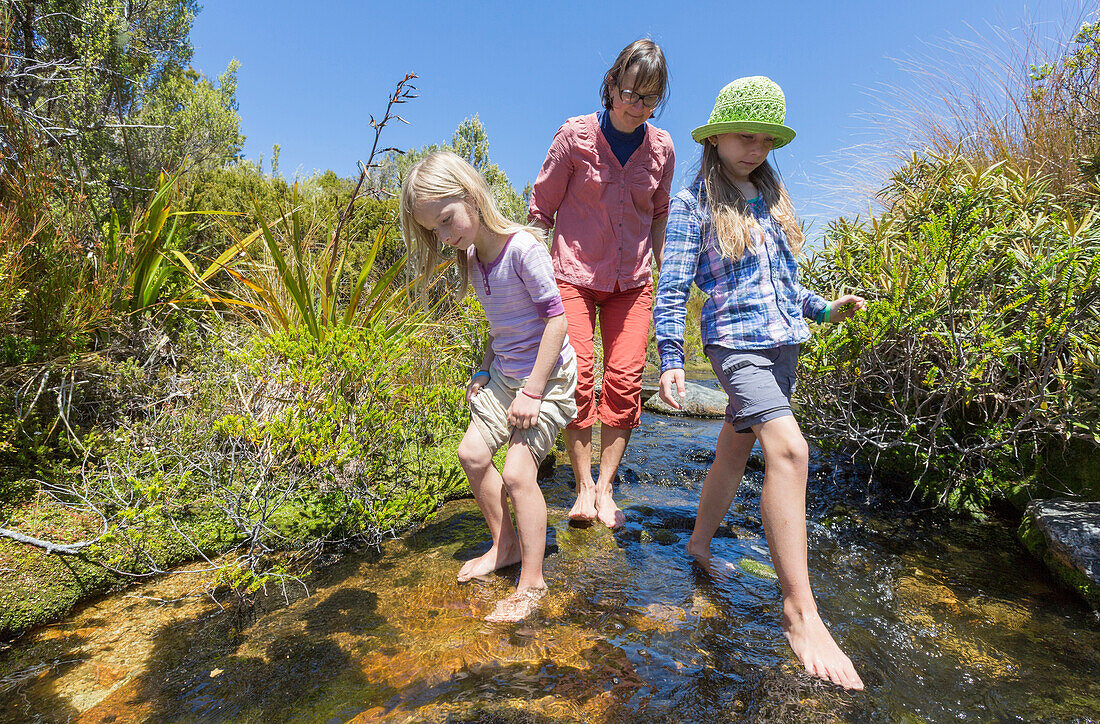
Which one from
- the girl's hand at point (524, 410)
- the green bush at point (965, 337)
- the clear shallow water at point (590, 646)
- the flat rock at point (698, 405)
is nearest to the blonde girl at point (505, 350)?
the girl's hand at point (524, 410)

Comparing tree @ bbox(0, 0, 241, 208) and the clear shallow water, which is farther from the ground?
tree @ bbox(0, 0, 241, 208)

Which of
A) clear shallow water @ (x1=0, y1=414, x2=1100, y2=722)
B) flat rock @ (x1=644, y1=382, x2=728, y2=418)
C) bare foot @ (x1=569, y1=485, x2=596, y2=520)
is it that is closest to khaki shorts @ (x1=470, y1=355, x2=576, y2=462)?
clear shallow water @ (x1=0, y1=414, x2=1100, y2=722)

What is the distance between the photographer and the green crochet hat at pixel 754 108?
2.29 meters

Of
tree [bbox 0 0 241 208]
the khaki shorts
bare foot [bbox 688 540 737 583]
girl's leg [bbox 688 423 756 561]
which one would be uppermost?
tree [bbox 0 0 241 208]

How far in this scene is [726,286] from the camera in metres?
2.39

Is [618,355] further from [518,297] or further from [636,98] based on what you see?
[636,98]

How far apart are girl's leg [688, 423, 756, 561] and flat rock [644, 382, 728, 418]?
396cm

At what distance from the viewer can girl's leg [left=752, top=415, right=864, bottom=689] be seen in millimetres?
2021

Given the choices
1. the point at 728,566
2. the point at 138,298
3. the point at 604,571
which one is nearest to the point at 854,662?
the point at 728,566

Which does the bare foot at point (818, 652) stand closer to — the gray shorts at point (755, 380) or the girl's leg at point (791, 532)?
the girl's leg at point (791, 532)

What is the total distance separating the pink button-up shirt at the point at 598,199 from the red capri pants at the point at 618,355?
108mm

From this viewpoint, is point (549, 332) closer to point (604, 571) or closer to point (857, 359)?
point (604, 571)

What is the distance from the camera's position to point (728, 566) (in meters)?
2.85

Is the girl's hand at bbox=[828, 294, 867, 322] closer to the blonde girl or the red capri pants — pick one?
the red capri pants
